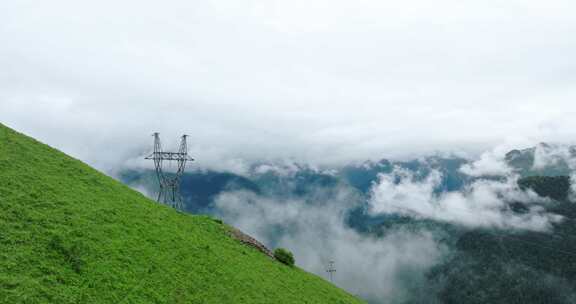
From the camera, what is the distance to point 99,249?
28422mm

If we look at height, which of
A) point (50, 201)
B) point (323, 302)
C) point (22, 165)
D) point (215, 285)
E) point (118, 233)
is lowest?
point (323, 302)

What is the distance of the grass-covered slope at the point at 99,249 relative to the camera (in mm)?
24203

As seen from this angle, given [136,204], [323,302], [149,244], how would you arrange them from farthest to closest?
[323,302] → [136,204] → [149,244]

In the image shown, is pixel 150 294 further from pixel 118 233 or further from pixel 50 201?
pixel 50 201

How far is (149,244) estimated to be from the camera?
110ft

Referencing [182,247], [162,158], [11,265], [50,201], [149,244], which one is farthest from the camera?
[162,158]

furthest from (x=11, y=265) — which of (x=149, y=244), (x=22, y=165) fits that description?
(x=22, y=165)

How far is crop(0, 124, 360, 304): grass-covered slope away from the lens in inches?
953

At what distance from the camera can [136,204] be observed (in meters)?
40.7

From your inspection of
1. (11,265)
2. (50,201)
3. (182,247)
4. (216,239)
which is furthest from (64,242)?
(216,239)

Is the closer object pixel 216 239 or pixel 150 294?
pixel 150 294

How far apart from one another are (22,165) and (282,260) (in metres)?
34.0

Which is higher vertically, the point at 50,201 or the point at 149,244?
the point at 50,201

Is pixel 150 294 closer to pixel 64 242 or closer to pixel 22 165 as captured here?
pixel 64 242
